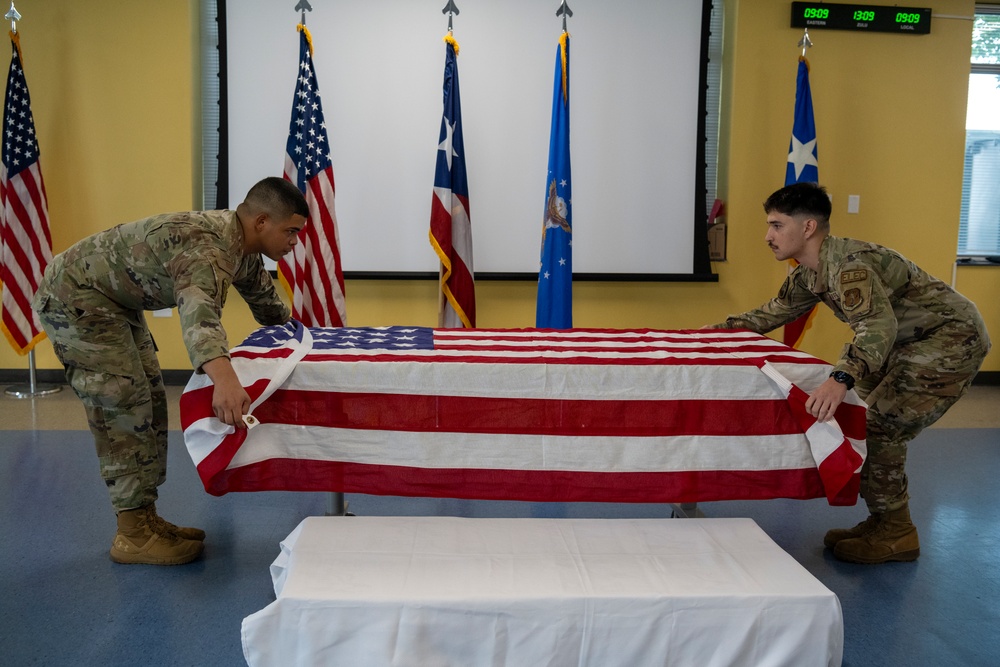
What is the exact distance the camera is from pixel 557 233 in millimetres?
4473

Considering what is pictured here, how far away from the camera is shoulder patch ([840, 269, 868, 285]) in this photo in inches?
85.7

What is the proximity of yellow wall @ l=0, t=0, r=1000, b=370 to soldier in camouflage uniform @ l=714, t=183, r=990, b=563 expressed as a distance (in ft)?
8.42

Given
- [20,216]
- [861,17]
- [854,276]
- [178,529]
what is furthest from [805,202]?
[20,216]

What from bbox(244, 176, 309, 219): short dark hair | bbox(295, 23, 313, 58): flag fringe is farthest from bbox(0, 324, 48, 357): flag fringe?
bbox(244, 176, 309, 219): short dark hair

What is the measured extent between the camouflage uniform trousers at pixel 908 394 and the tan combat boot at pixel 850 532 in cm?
8

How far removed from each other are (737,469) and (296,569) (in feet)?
3.72

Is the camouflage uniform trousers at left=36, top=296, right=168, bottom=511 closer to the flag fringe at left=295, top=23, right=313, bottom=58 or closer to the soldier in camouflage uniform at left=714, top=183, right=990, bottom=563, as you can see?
the soldier in camouflage uniform at left=714, top=183, right=990, bottom=563

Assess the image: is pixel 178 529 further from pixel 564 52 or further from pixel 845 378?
pixel 564 52

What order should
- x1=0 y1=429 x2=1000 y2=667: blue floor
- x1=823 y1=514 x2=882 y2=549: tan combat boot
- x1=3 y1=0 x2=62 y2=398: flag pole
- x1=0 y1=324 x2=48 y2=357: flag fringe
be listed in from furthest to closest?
x1=3 y1=0 x2=62 y2=398: flag pole → x1=0 y1=324 x2=48 y2=357: flag fringe → x1=823 y1=514 x2=882 y2=549: tan combat boot → x1=0 y1=429 x2=1000 y2=667: blue floor

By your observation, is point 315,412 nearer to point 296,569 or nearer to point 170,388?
point 296,569

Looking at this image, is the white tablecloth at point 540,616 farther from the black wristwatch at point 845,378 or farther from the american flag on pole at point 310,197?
the american flag on pole at point 310,197

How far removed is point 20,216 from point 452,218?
8.05 ft

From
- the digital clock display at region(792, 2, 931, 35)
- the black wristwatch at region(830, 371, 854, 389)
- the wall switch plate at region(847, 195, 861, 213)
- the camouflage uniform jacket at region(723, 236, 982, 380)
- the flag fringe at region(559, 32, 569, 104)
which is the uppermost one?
the digital clock display at region(792, 2, 931, 35)

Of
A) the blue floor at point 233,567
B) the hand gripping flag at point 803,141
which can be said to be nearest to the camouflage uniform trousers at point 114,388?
the blue floor at point 233,567
